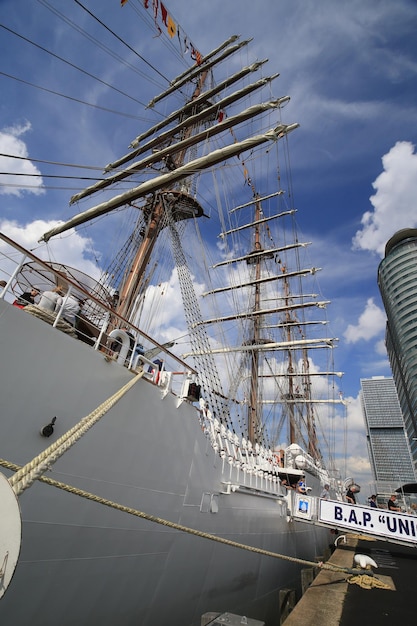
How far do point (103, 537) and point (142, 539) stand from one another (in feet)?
2.24

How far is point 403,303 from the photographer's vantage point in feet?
216

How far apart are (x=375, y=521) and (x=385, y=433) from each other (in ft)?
382

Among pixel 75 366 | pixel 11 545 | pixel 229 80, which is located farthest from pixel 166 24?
pixel 11 545

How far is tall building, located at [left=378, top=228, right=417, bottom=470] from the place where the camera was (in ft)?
196

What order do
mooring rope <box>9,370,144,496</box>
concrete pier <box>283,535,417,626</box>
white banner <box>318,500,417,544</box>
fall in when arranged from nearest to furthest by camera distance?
mooring rope <box>9,370,144,496</box> → concrete pier <box>283,535,417,626</box> → white banner <box>318,500,417,544</box>

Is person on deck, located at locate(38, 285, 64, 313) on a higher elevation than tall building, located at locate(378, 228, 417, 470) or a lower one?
lower

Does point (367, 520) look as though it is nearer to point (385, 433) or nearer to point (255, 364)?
point (255, 364)

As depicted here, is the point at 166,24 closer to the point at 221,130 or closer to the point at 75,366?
the point at 221,130

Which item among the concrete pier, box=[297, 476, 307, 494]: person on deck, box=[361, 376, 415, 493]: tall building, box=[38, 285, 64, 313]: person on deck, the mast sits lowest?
the concrete pier

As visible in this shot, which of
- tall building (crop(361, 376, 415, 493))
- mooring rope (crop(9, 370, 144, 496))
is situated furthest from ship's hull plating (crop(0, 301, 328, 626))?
tall building (crop(361, 376, 415, 493))

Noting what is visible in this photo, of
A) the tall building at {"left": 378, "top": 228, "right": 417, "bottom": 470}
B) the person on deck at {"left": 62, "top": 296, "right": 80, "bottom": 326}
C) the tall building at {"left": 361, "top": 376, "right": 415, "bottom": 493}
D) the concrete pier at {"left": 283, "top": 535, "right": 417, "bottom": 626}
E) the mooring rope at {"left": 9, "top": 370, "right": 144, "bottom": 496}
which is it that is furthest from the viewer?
the tall building at {"left": 361, "top": 376, "right": 415, "bottom": 493}

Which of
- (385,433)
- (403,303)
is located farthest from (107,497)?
(385,433)

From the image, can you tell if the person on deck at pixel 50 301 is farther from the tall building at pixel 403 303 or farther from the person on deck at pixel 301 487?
the tall building at pixel 403 303

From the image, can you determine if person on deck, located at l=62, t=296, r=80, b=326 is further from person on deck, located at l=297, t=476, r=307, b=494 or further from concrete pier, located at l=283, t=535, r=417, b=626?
person on deck, located at l=297, t=476, r=307, b=494
